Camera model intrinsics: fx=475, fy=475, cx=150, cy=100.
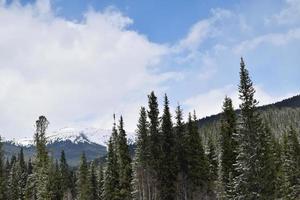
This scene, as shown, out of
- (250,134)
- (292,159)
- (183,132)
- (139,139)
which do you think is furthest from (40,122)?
(292,159)

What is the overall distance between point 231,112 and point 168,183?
45.6ft

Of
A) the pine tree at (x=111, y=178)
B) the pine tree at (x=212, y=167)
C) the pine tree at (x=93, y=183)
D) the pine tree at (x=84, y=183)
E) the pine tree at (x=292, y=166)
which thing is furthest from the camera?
the pine tree at (x=93, y=183)

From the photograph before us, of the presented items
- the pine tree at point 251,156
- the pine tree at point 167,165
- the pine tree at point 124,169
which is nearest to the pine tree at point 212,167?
the pine tree at point 167,165

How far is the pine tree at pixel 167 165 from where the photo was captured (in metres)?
68.1

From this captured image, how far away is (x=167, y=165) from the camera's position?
2721 inches

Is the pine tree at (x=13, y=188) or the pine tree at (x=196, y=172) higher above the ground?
the pine tree at (x=13, y=188)

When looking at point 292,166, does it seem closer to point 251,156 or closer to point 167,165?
point 167,165

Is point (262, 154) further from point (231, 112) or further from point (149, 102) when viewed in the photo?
point (149, 102)

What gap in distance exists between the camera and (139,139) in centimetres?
7600

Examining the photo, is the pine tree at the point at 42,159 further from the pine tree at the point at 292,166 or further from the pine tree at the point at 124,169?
the pine tree at the point at 292,166

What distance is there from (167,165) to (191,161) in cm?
362

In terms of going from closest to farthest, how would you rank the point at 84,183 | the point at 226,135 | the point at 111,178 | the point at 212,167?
1. the point at 226,135
2. the point at 212,167
3. the point at 111,178
4. the point at 84,183

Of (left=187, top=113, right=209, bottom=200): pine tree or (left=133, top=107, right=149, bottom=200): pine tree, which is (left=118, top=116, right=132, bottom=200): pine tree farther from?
(left=187, top=113, right=209, bottom=200): pine tree

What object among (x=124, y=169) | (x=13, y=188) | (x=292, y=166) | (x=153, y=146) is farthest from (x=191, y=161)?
(x=13, y=188)
